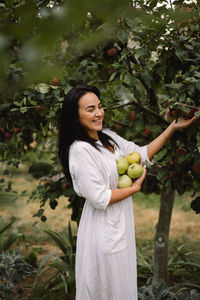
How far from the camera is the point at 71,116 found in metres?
1.60

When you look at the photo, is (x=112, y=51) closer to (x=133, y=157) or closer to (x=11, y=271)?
(x=133, y=157)

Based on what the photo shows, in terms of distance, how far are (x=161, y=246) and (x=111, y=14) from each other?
240 centimetres

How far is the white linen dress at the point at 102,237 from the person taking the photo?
1.49 metres

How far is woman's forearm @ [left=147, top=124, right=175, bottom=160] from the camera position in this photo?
5.33ft

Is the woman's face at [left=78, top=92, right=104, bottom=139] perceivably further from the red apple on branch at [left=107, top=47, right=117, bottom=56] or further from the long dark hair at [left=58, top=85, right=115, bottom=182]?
the red apple on branch at [left=107, top=47, right=117, bottom=56]

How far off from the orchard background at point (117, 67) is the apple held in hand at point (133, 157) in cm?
11

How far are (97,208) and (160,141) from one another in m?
0.51

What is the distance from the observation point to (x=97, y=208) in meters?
1.50

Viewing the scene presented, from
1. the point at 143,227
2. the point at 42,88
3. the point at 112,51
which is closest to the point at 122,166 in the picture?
the point at 42,88

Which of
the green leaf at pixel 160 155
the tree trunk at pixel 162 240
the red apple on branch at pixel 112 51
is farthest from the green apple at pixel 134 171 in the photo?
the tree trunk at pixel 162 240

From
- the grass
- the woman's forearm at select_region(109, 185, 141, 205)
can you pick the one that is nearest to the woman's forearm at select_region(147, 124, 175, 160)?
the woman's forearm at select_region(109, 185, 141, 205)

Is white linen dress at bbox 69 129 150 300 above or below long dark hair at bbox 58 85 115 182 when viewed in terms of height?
below

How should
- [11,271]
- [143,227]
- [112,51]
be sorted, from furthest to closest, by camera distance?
[143,227]
[11,271]
[112,51]

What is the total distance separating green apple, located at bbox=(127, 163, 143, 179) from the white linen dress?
8 cm
